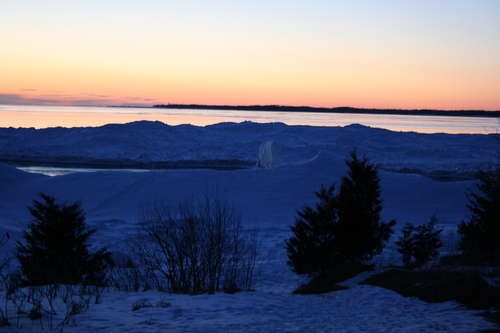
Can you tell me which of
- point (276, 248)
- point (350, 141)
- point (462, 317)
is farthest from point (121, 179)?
point (350, 141)

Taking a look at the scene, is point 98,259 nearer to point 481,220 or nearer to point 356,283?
point 356,283

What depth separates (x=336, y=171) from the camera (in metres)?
22.6

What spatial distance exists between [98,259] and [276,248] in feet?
20.4

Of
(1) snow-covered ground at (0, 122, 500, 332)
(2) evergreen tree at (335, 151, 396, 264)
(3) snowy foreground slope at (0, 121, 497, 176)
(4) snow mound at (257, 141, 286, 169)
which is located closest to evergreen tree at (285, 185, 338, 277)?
(2) evergreen tree at (335, 151, 396, 264)

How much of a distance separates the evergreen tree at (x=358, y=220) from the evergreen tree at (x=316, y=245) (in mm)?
215

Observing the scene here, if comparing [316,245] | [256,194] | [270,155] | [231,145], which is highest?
[270,155]

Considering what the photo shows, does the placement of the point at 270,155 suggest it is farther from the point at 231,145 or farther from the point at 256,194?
the point at 231,145

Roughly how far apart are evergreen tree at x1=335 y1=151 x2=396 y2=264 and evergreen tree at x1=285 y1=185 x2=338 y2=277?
0.22 metres

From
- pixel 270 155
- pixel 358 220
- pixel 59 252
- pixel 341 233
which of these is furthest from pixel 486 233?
pixel 270 155

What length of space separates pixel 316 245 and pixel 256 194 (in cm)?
1087

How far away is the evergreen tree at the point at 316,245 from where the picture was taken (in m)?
10.4

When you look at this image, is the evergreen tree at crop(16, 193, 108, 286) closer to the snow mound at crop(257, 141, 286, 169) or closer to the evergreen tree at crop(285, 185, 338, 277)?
the evergreen tree at crop(285, 185, 338, 277)

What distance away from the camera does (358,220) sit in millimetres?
10695

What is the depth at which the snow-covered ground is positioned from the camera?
21.2ft
